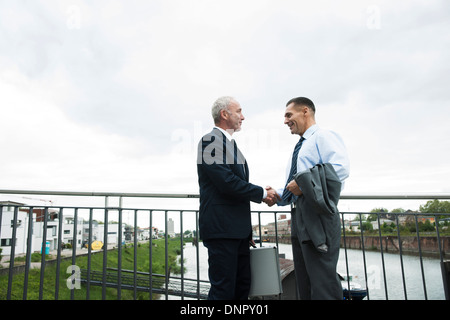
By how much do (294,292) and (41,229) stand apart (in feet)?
7.50

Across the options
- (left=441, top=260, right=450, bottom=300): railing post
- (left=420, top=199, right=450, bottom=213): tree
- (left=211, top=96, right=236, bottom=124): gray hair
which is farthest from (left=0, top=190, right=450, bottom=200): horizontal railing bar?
(left=420, top=199, right=450, bottom=213): tree

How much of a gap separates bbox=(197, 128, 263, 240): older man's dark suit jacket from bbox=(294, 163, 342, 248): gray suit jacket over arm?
1.02 ft

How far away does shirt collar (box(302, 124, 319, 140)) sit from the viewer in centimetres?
192

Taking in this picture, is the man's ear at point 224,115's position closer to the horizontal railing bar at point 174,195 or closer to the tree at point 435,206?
the horizontal railing bar at point 174,195

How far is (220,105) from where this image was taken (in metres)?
2.00

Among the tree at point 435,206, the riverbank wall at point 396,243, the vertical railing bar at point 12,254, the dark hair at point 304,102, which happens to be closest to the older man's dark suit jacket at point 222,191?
the dark hair at point 304,102

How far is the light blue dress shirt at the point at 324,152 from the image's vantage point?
1.68 metres

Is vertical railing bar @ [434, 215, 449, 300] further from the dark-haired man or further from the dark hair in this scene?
the dark hair

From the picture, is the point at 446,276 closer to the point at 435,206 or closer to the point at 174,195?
the point at 174,195

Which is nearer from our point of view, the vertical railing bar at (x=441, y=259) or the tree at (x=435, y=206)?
the vertical railing bar at (x=441, y=259)

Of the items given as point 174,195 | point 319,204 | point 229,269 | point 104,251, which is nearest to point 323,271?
point 319,204

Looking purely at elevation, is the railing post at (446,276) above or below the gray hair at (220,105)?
below

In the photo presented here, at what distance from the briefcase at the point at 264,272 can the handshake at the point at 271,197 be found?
299 mm
